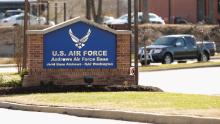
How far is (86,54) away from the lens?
24.1m

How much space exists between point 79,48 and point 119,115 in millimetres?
8335

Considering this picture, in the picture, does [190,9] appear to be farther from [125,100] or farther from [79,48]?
[125,100]

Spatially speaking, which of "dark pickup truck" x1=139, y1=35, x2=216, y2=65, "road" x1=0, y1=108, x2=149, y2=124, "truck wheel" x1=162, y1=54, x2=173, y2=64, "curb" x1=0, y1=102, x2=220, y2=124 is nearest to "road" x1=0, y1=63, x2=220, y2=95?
"dark pickup truck" x1=139, y1=35, x2=216, y2=65

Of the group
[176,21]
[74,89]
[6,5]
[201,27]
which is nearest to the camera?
[74,89]

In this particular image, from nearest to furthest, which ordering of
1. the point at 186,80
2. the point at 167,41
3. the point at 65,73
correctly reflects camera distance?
the point at 65,73 < the point at 186,80 < the point at 167,41

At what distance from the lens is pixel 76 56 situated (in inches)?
945

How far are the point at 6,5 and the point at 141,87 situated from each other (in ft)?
228

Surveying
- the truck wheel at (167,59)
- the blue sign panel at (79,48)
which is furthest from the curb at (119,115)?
the truck wheel at (167,59)

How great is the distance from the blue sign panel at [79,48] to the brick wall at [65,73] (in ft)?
0.56

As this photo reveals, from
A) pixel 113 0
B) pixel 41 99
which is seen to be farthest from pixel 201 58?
pixel 113 0

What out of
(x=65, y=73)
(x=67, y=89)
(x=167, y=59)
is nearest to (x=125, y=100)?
(x=67, y=89)

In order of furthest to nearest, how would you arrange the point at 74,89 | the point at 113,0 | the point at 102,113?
1. the point at 113,0
2. the point at 74,89
3. the point at 102,113

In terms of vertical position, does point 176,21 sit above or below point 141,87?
above

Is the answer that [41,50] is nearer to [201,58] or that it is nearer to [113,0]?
[201,58]
